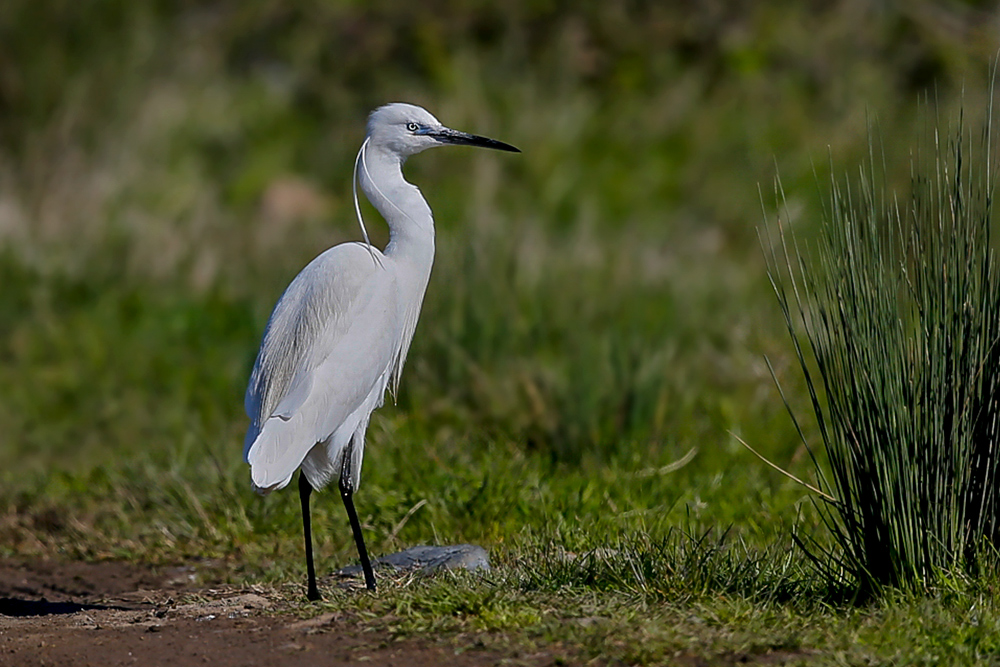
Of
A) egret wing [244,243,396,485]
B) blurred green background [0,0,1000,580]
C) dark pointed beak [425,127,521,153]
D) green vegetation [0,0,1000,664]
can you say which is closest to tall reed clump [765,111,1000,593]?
green vegetation [0,0,1000,664]

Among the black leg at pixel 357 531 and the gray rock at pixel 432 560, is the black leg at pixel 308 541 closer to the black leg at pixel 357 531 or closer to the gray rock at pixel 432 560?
the black leg at pixel 357 531

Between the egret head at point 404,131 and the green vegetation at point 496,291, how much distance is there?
117 centimetres

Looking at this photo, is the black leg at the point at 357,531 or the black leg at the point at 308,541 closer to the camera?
the black leg at the point at 308,541

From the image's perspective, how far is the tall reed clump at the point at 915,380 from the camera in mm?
3504

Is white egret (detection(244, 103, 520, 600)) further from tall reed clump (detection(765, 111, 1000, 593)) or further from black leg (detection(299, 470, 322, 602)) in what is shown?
tall reed clump (detection(765, 111, 1000, 593))

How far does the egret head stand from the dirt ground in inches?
58.7

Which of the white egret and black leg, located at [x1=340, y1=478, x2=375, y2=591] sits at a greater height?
the white egret

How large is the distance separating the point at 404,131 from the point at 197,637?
1.73m

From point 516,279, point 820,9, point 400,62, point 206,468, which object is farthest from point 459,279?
point 820,9

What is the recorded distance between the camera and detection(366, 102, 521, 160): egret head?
4.33 metres

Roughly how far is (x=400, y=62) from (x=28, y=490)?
252 inches

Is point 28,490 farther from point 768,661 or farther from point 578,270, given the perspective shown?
point 768,661

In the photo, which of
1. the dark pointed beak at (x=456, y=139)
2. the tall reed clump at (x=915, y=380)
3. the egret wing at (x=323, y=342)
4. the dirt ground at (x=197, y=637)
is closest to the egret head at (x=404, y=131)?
the dark pointed beak at (x=456, y=139)

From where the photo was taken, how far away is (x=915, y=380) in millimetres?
3545
